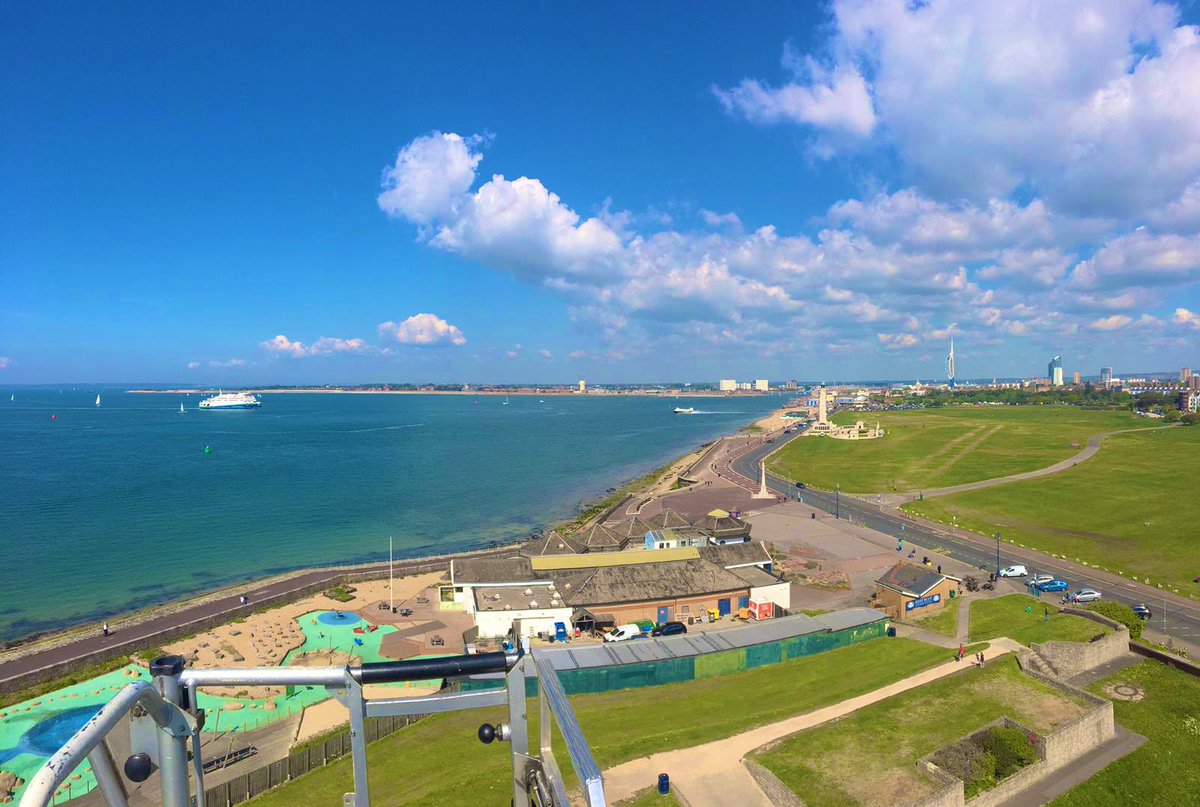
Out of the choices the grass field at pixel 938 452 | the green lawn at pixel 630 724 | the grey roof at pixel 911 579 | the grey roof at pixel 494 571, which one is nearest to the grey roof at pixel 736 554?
the grey roof at pixel 911 579

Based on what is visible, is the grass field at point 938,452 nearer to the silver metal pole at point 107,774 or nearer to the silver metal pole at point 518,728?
the silver metal pole at point 518,728

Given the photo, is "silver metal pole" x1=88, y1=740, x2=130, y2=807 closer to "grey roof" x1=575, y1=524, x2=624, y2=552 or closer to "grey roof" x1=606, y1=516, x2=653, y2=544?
"grey roof" x1=575, y1=524, x2=624, y2=552

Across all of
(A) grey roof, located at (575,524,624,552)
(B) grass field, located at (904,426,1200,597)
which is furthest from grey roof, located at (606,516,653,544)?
(B) grass field, located at (904,426,1200,597)

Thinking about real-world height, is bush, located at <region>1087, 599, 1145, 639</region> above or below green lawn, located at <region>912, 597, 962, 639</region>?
above

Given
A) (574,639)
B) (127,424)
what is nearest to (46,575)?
(574,639)

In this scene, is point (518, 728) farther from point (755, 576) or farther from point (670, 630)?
point (755, 576)

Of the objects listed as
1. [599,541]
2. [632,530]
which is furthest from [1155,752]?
[632,530]
